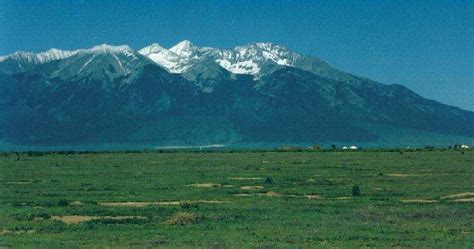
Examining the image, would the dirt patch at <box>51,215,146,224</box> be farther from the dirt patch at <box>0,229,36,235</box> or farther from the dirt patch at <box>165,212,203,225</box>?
the dirt patch at <box>0,229,36,235</box>

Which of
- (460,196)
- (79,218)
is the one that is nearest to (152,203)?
(79,218)

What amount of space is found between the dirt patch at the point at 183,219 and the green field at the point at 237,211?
0.05 m

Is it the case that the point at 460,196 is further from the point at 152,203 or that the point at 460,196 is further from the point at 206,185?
the point at 206,185

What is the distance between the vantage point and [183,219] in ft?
145

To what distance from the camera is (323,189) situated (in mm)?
66750

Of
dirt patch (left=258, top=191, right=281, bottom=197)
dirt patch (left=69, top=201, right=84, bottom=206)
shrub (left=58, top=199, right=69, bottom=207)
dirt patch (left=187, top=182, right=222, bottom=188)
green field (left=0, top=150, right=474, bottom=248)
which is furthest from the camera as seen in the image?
dirt patch (left=187, top=182, right=222, bottom=188)

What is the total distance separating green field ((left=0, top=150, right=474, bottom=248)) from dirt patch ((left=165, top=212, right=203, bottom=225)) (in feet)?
0.17

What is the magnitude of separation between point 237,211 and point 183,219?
5.90 meters

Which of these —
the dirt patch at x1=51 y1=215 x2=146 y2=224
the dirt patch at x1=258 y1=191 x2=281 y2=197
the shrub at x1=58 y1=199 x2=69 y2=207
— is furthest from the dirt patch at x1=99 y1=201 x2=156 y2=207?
the dirt patch at x1=258 y1=191 x2=281 y2=197

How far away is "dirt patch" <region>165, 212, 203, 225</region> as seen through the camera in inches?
1735

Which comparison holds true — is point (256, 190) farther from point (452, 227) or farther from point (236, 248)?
point (236, 248)

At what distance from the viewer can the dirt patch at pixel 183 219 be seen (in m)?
44.1

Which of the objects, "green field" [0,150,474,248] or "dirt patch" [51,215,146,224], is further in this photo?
"dirt patch" [51,215,146,224]

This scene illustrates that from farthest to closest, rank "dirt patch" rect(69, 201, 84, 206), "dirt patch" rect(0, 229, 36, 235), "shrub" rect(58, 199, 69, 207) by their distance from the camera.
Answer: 1. "dirt patch" rect(69, 201, 84, 206)
2. "shrub" rect(58, 199, 69, 207)
3. "dirt patch" rect(0, 229, 36, 235)
